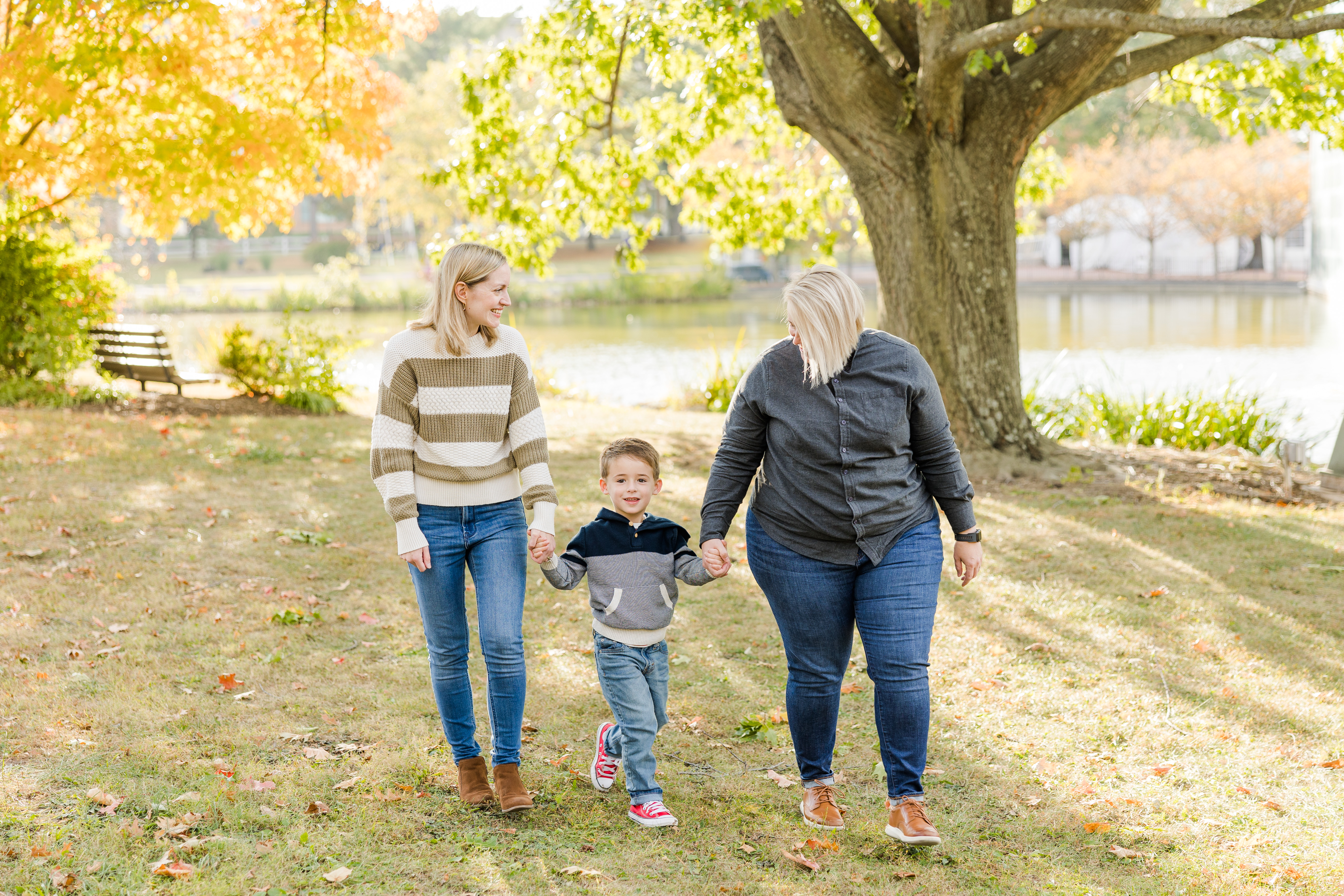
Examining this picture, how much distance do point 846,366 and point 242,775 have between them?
260 cm

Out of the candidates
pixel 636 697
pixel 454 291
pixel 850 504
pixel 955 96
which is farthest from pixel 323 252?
pixel 850 504

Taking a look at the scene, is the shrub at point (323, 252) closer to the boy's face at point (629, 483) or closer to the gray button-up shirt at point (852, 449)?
the boy's face at point (629, 483)

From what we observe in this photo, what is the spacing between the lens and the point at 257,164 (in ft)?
37.9

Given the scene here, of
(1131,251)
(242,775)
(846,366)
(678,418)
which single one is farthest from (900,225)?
(1131,251)

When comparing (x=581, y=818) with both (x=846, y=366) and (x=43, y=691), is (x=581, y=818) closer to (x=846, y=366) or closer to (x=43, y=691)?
(x=846, y=366)

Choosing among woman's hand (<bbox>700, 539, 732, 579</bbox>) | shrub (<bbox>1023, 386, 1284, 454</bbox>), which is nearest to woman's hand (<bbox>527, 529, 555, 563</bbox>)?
woman's hand (<bbox>700, 539, 732, 579</bbox>)

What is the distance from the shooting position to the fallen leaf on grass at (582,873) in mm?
3279

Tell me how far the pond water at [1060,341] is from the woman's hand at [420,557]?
997 cm

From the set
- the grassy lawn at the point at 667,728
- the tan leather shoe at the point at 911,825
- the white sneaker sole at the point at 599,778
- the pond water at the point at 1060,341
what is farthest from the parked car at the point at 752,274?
the tan leather shoe at the point at 911,825

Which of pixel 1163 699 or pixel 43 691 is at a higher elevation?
pixel 43 691

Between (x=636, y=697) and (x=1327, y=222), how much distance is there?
118 feet

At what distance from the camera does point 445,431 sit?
11.6 feet

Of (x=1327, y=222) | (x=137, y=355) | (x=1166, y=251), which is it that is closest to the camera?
(x=137, y=355)

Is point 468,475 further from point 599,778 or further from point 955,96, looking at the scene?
point 955,96
